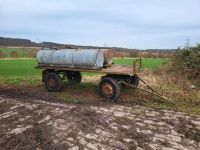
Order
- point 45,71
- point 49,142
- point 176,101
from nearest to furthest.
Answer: point 49,142
point 176,101
point 45,71

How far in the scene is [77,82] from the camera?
14547mm

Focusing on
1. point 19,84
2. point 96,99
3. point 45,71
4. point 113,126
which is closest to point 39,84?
point 19,84

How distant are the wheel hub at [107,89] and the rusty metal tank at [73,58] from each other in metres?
0.82

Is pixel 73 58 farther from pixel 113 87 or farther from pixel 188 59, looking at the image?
pixel 188 59

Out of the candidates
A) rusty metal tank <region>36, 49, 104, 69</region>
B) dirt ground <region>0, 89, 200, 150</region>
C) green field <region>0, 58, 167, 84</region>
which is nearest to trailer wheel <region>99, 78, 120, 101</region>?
dirt ground <region>0, 89, 200, 150</region>

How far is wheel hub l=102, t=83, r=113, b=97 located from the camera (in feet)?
36.9

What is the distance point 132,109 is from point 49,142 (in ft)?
12.6

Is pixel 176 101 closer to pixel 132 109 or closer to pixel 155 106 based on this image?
pixel 155 106

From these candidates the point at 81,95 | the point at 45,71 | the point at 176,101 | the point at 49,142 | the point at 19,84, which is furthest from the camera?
the point at 19,84

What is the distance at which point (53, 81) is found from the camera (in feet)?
42.9

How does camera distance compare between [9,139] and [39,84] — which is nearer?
[9,139]

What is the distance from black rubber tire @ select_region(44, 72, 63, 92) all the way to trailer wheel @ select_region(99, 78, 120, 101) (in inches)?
94.2

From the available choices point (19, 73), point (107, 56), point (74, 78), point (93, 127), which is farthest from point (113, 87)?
point (19, 73)

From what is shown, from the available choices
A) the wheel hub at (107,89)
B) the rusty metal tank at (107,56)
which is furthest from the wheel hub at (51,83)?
the wheel hub at (107,89)
